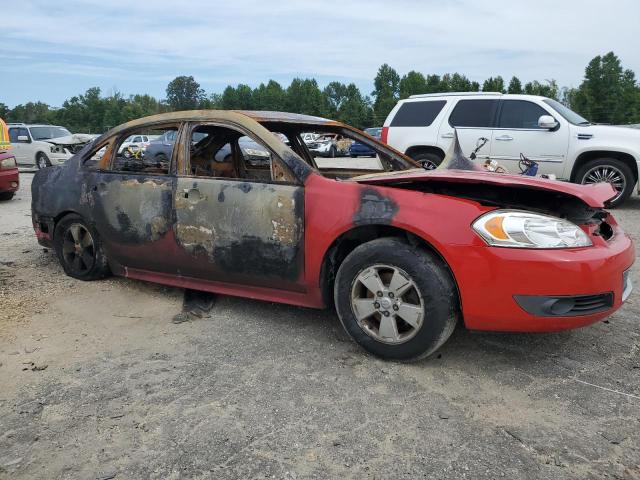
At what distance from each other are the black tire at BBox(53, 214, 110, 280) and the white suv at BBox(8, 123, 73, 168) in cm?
1424

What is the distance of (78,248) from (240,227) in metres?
1.92

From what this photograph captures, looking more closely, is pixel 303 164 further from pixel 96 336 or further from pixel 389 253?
pixel 96 336

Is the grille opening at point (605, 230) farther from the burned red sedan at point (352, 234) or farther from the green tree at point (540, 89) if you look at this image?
the green tree at point (540, 89)

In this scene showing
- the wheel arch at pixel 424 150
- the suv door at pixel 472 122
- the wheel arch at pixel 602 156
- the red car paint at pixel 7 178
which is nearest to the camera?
the wheel arch at pixel 602 156

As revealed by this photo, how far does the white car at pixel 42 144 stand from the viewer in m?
17.5

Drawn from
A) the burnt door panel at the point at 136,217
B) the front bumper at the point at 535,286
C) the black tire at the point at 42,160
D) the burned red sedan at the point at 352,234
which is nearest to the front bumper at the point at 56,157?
the black tire at the point at 42,160

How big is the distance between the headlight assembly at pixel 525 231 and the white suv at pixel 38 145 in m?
17.4

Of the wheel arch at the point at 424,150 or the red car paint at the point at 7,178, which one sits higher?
the wheel arch at the point at 424,150

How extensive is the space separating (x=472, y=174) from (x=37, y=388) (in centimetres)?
269

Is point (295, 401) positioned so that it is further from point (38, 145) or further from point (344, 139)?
point (38, 145)

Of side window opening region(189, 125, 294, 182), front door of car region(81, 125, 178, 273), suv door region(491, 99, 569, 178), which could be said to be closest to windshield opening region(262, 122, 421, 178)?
side window opening region(189, 125, 294, 182)

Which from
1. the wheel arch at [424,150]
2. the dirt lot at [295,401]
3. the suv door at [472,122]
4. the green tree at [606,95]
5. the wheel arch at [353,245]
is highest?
the green tree at [606,95]

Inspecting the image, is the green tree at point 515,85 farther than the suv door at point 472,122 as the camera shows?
Yes

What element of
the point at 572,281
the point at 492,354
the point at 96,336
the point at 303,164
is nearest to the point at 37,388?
the point at 96,336
